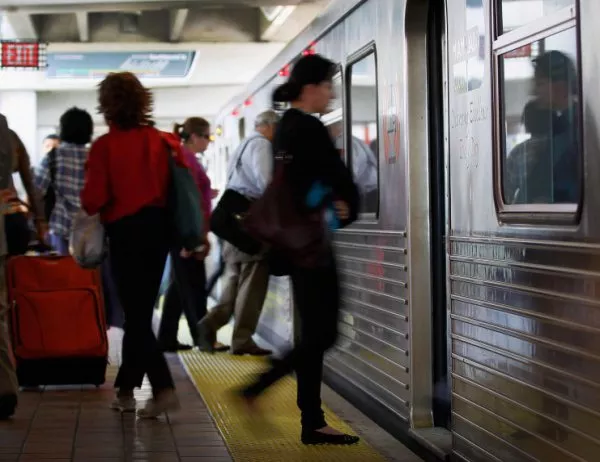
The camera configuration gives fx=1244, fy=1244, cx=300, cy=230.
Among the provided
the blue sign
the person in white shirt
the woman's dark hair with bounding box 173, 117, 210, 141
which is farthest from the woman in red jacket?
the blue sign

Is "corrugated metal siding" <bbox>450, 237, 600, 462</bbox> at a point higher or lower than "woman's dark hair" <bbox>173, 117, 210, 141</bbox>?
lower

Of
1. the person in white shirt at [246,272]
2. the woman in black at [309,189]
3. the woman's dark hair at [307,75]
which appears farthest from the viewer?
the person in white shirt at [246,272]

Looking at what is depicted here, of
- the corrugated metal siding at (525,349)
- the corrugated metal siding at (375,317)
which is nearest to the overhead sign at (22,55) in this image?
the corrugated metal siding at (375,317)

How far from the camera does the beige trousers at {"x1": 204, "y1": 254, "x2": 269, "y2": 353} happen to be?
8.86 metres

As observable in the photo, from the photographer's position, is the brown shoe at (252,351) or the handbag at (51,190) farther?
the brown shoe at (252,351)

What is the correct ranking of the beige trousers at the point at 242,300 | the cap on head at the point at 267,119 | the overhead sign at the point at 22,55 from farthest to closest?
the overhead sign at the point at 22,55 → the beige trousers at the point at 242,300 → the cap on head at the point at 267,119

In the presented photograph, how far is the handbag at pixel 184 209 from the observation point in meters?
6.00

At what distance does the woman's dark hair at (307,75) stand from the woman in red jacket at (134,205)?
1.07m

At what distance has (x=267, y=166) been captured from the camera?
8.05 meters

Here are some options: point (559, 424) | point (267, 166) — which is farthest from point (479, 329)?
point (267, 166)

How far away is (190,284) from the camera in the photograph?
30.2 ft

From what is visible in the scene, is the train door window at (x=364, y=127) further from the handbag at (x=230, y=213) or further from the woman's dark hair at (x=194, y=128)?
the woman's dark hair at (x=194, y=128)

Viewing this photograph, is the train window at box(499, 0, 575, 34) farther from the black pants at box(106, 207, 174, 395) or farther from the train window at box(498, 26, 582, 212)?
the black pants at box(106, 207, 174, 395)

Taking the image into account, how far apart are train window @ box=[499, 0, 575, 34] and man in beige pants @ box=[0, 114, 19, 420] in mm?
2924
